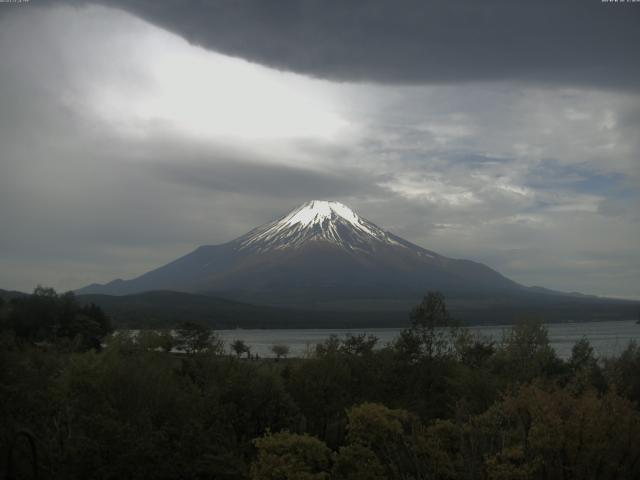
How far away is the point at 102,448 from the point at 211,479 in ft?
11.9

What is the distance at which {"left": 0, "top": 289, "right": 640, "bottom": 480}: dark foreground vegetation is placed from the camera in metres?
14.6

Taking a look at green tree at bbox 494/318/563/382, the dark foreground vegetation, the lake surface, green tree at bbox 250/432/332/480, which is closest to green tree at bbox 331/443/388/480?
the dark foreground vegetation

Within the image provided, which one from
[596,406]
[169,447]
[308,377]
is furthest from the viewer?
[308,377]

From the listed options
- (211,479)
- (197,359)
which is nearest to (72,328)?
(197,359)

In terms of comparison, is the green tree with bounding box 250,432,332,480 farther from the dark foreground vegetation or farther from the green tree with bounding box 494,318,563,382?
the green tree with bounding box 494,318,563,382

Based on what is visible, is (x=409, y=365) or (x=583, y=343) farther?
(x=583, y=343)

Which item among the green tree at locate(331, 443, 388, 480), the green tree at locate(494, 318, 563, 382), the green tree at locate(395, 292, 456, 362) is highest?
the green tree at locate(395, 292, 456, 362)

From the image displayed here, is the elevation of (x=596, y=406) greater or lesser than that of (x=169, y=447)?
greater

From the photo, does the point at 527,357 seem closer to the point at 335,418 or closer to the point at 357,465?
the point at 335,418

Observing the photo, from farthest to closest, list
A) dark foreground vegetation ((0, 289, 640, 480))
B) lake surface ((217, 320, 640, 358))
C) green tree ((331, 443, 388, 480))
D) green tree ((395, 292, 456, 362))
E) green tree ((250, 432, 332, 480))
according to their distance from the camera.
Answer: lake surface ((217, 320, 640, 358))
green tree ((395, 292, 456, 362))
green tree ((331, 443, 388, 480))
green tree ((250, 432, 332, 480))
dark foreground vegetation ((0, 289, 640, 480))

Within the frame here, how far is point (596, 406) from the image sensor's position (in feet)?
53.3

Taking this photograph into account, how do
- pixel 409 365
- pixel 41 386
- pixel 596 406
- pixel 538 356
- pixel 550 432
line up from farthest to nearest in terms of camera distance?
pixel 538 356 < pixel 409 365 < pixel 41 386 < pixel 596 406 < pixel 550 432

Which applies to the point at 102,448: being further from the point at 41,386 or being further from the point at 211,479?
the point at 41,386

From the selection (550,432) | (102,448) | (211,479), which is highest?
(550,432)
